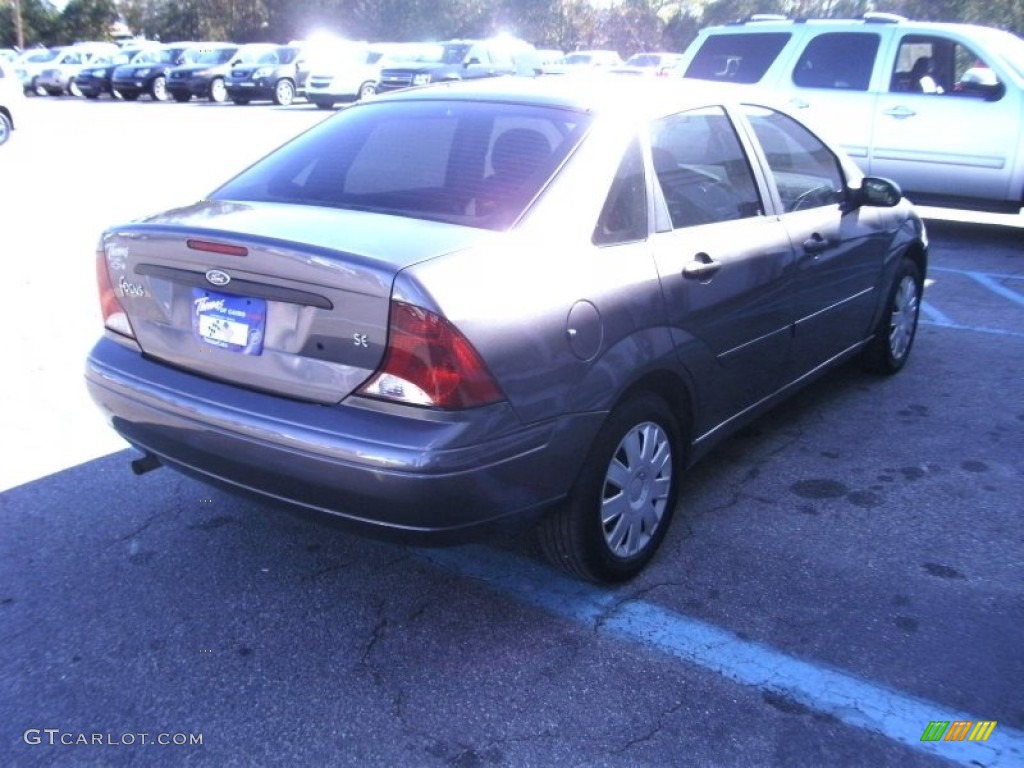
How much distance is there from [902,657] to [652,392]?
1147 mm

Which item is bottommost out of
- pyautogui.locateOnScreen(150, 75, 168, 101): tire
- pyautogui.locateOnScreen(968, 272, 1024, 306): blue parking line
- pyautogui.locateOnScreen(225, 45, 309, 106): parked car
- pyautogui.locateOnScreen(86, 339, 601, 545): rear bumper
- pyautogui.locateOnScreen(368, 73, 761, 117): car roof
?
pyautogui.locateOnScreen(150, 75, 168, 101): tire

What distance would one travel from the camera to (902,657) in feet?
9.73

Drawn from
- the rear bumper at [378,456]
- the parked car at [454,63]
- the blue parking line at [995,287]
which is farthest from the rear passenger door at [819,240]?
the parked car at [454,63]

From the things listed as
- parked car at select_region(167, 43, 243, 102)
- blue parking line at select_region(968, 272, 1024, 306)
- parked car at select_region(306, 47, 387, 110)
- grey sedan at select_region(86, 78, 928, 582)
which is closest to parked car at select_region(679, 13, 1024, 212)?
blue parking line at select_region(968, 272, 1024, 306)

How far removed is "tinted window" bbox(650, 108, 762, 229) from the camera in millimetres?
3537

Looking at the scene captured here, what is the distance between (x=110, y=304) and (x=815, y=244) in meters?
2.95

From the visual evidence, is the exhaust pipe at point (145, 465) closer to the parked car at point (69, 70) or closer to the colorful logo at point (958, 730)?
the colorful logo at point (958, 730)

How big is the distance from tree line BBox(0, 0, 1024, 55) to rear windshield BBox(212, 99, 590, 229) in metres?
36.8

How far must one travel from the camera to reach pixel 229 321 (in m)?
2.92

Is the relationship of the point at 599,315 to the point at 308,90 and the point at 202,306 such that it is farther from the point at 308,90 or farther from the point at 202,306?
the point at 308,90

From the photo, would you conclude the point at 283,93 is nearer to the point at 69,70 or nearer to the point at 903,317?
the point at 69,70

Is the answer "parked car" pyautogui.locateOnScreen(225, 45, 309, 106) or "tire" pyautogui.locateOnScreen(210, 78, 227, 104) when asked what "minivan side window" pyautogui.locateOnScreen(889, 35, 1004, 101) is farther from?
"tire" pyautogui.locateOnScreen(210, 78, 227, 104)

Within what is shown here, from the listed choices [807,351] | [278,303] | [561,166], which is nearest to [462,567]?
[278,303]

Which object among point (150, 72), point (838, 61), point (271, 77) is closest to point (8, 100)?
point (271, 77)
